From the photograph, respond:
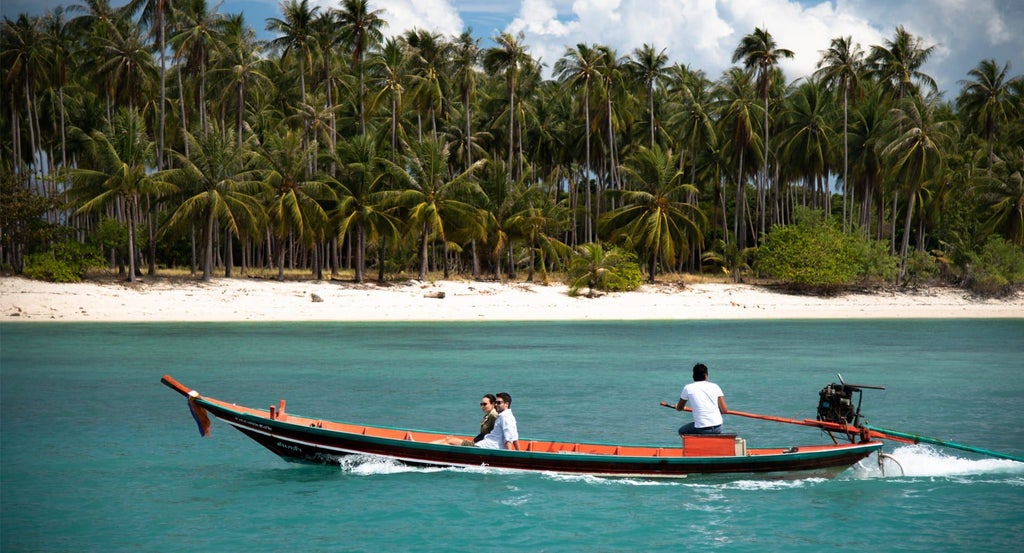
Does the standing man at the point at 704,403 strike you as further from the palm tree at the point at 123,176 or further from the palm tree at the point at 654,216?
the palm tree at the point at 654,216

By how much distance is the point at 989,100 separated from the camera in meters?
61.7

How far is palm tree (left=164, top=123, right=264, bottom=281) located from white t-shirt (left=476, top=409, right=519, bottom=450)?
34043 millimetres

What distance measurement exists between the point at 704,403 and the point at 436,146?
39.2 m

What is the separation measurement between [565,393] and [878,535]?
38.2 feet

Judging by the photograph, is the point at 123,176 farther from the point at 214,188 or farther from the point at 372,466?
the point at 372,466

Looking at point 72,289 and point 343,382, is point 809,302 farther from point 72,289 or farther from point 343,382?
point 72,289

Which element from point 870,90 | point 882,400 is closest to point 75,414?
point 882,400

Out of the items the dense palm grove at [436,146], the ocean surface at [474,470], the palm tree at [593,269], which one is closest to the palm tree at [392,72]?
the dense palm grove at [436,146]

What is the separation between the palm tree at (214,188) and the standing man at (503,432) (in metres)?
34.1

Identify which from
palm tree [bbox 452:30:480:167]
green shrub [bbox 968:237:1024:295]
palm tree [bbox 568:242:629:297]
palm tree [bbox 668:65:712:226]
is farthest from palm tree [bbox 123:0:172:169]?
green shrub [bbox 968:237:1024:295]

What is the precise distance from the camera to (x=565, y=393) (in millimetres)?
23312

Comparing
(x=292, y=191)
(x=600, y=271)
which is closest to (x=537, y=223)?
(x=600, y=271)

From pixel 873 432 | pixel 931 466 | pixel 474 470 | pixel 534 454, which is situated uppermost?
pixel 873 432

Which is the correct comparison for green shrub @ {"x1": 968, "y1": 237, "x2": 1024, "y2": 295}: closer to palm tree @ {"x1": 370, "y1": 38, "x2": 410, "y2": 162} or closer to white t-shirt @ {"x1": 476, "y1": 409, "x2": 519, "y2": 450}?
palm tree @ {"x1": 370, "y1": 38, "x2": 410, "y2": 162}
